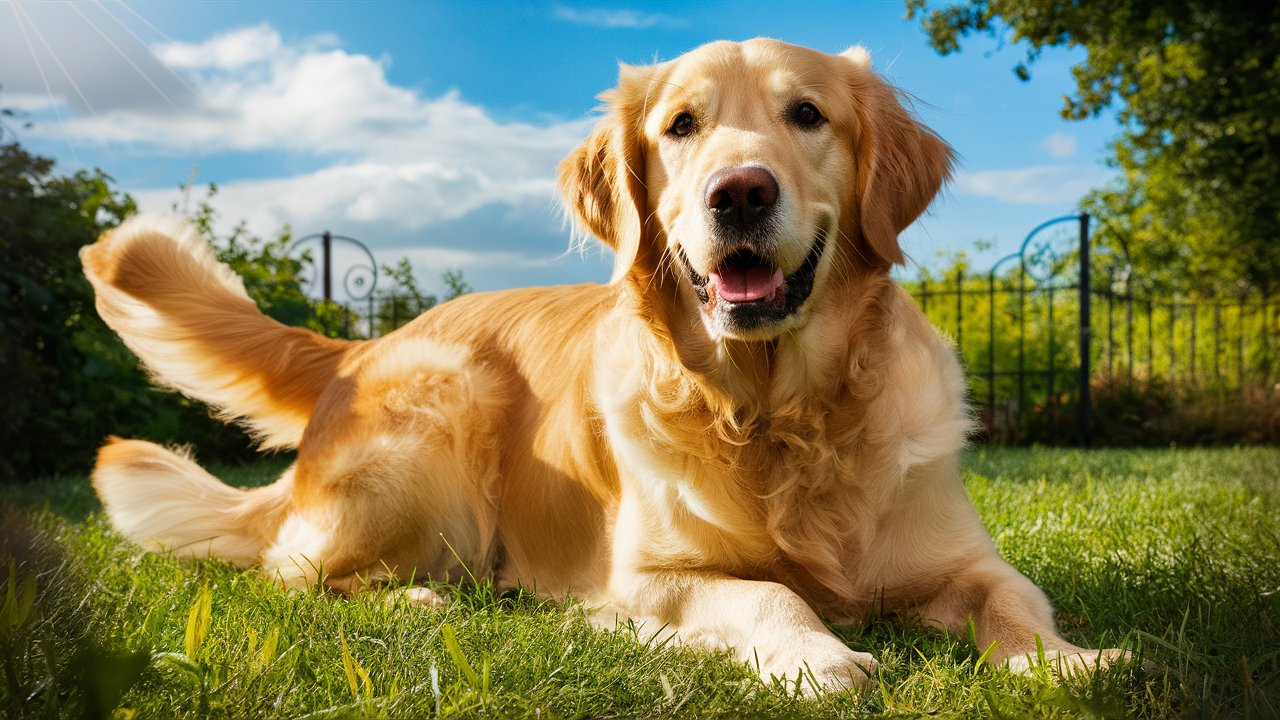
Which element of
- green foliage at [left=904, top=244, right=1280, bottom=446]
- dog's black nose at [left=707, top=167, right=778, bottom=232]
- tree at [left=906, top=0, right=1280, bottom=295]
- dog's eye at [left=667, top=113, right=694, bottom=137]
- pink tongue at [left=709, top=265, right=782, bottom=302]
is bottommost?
green foliage at [left=904, top=244, right=1280, bottom=446]

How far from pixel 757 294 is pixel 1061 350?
10.1 m

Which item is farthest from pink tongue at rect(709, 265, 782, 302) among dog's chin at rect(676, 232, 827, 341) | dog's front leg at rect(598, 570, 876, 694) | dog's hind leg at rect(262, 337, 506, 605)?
dog's hind leg at rect(262, 337, 506, 605)

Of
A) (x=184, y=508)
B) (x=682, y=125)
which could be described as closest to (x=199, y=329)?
(x=184, y=508)

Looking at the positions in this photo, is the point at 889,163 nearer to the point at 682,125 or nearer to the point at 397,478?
the point at 682,125

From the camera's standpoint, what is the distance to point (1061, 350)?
11281mm

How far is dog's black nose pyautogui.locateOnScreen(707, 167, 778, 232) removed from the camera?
2.17 metres

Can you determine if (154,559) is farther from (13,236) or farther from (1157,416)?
(1157,416)

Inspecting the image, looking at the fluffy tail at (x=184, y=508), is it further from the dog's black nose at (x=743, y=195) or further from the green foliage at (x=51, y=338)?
the green foliage at (x=51, y=338)

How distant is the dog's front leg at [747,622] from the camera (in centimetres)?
186

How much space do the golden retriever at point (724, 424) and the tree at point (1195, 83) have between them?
11.1 meters

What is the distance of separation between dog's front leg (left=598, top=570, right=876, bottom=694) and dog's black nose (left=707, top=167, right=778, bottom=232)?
0.84m

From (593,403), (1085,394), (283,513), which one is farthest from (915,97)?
(1085,394)

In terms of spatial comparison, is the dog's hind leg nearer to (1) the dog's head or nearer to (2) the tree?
(1) the dog's head

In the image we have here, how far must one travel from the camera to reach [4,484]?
5668mm
